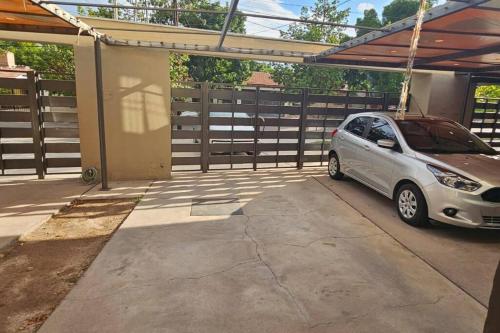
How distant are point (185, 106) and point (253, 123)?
5.52 feet

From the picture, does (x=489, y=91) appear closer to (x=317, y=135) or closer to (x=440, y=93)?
(x=440, y=93)

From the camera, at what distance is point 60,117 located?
6.65m

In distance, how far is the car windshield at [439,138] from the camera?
16.8 feet

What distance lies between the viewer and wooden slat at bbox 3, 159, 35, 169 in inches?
263

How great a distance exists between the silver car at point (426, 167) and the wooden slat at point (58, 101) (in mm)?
5642

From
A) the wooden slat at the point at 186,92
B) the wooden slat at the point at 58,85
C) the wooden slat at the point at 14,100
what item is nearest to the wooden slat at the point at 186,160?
the wooden slat at the point at 186,92

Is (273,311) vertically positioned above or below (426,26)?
below

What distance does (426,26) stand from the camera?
4676mm

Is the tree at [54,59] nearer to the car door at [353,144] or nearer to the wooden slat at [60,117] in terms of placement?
the wooden slat at [60,117]

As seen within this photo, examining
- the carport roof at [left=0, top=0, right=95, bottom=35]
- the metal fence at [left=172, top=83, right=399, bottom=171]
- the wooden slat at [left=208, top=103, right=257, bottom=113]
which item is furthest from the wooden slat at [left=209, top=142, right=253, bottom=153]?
the carport roof at [left=0, top=0, right=95, bottom=35]

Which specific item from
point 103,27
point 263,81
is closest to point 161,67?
point 103,27

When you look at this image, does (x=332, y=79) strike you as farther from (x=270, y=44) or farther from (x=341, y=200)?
(x=341, y=200)

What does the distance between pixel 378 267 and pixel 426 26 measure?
11.5ft

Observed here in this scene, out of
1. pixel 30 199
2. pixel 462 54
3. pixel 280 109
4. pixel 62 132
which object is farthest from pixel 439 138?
pixel 62 132
